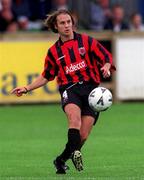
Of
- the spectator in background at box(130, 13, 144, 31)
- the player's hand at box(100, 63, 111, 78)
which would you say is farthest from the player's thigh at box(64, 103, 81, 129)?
the spectator in background at box(130, 13, 144, 31)

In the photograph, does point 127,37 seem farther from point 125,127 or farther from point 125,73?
point 125,127

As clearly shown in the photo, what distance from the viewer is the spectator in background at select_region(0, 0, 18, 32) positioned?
23.9 meters

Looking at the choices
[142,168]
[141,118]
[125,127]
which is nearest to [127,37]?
[141,118]

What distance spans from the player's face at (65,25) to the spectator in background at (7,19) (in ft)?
40.1

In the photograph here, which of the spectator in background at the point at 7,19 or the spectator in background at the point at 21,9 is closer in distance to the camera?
the spectator in background at the point at 7,19

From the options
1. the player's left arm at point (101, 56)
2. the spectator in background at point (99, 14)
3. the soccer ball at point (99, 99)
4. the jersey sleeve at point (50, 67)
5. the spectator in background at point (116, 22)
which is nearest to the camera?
the soccer ball at point (99, 99)

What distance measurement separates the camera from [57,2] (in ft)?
82.0

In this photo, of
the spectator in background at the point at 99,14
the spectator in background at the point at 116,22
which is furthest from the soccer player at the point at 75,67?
the spectator in background at the point at 99,14

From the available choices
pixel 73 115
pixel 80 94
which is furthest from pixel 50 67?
pixel 73 115

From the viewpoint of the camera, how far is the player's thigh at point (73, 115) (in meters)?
11.2

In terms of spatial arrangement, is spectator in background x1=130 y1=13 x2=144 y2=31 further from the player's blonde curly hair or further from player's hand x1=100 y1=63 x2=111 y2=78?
player's hand x1=100 y1=63 x2=111 y2=78

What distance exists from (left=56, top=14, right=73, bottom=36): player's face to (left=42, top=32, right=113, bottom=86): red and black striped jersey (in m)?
0.17

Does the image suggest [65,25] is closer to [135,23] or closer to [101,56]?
[101,56]

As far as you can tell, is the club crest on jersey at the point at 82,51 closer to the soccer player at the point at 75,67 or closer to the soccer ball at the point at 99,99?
the soccer player at the point at 75,67
